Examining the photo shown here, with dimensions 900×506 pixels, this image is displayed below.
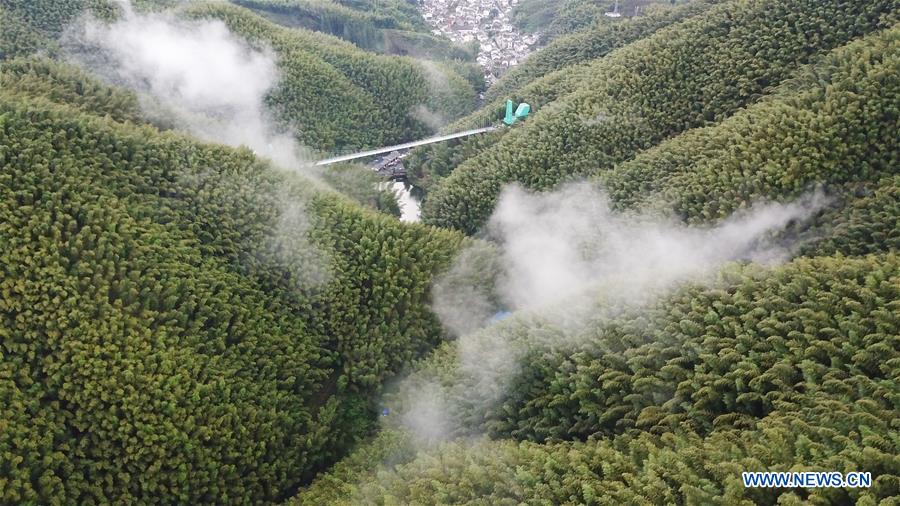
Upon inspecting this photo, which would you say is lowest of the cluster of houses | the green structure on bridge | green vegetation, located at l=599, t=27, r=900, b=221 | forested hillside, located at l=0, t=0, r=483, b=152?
green vegetation, located at l=599, t=27, r=900, b=221

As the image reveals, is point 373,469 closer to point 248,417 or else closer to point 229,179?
point 248,417

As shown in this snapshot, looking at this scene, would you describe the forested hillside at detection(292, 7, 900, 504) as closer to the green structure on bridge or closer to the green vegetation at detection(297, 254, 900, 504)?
the green vegetation at detection(297, 254, 900, 504)

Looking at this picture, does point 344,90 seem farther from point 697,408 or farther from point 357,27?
point 697,408

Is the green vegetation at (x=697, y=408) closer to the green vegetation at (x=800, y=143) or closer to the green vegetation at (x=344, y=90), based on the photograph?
the green vegetation at (x=800, y=143)

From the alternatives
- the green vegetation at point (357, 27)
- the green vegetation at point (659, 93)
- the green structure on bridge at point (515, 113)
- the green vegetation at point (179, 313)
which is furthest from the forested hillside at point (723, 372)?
the green vegetation at point (357, 27)

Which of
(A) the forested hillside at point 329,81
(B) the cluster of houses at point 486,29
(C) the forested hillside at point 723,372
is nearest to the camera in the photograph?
(C) the forested hillside at point 723,372

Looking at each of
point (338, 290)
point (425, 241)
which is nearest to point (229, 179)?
point (338, 290)

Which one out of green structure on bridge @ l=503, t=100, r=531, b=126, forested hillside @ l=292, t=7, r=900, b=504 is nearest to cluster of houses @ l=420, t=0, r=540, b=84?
green structure on bridge @ l=503, t=100, r=531, b=126
